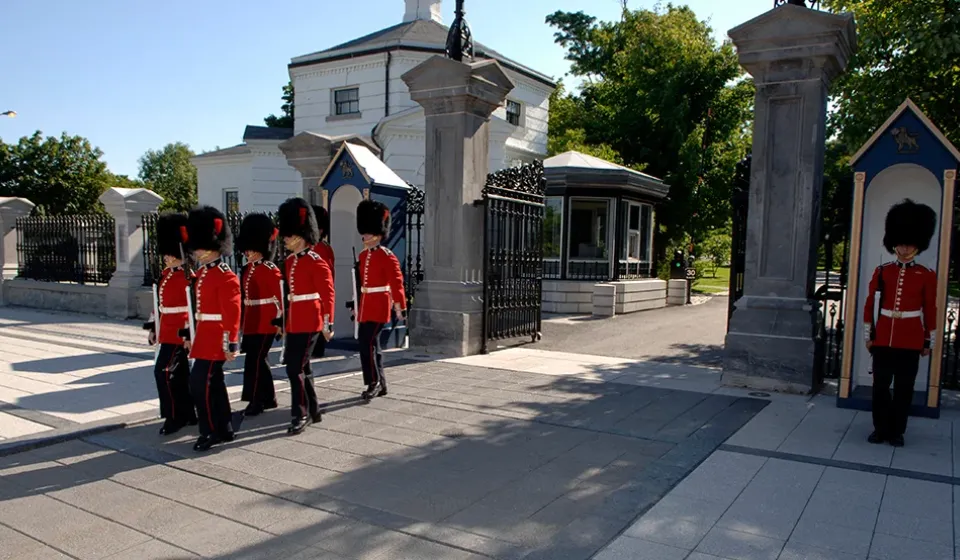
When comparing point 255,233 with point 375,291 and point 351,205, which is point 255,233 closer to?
point 375,291

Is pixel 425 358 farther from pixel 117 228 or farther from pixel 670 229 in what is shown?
pixel 670 229

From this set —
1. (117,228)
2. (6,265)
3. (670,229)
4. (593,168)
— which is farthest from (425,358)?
(670,229)

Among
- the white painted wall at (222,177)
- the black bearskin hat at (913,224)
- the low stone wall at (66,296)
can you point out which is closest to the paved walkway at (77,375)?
the low stone wall at (66,296)

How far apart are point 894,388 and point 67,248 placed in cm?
1602

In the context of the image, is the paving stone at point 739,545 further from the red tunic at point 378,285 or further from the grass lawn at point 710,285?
the grass lawn at point 710,285

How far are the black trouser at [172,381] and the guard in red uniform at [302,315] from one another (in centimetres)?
87

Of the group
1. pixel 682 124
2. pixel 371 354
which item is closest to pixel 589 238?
pixel 682 124

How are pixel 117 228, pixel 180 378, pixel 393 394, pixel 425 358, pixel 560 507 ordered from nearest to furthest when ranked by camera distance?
pixel 560 507 < pixel 180 378 < pixel 393 394 < pixel 425 358 < pixel 117 228

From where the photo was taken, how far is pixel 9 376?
8.09 m

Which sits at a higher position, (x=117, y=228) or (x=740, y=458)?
(x=117, y=228)

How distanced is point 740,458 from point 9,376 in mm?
8096

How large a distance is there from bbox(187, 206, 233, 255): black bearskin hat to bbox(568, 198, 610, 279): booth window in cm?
1333

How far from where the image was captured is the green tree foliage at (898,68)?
29.8 feet

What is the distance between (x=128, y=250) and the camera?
13.9 meters
